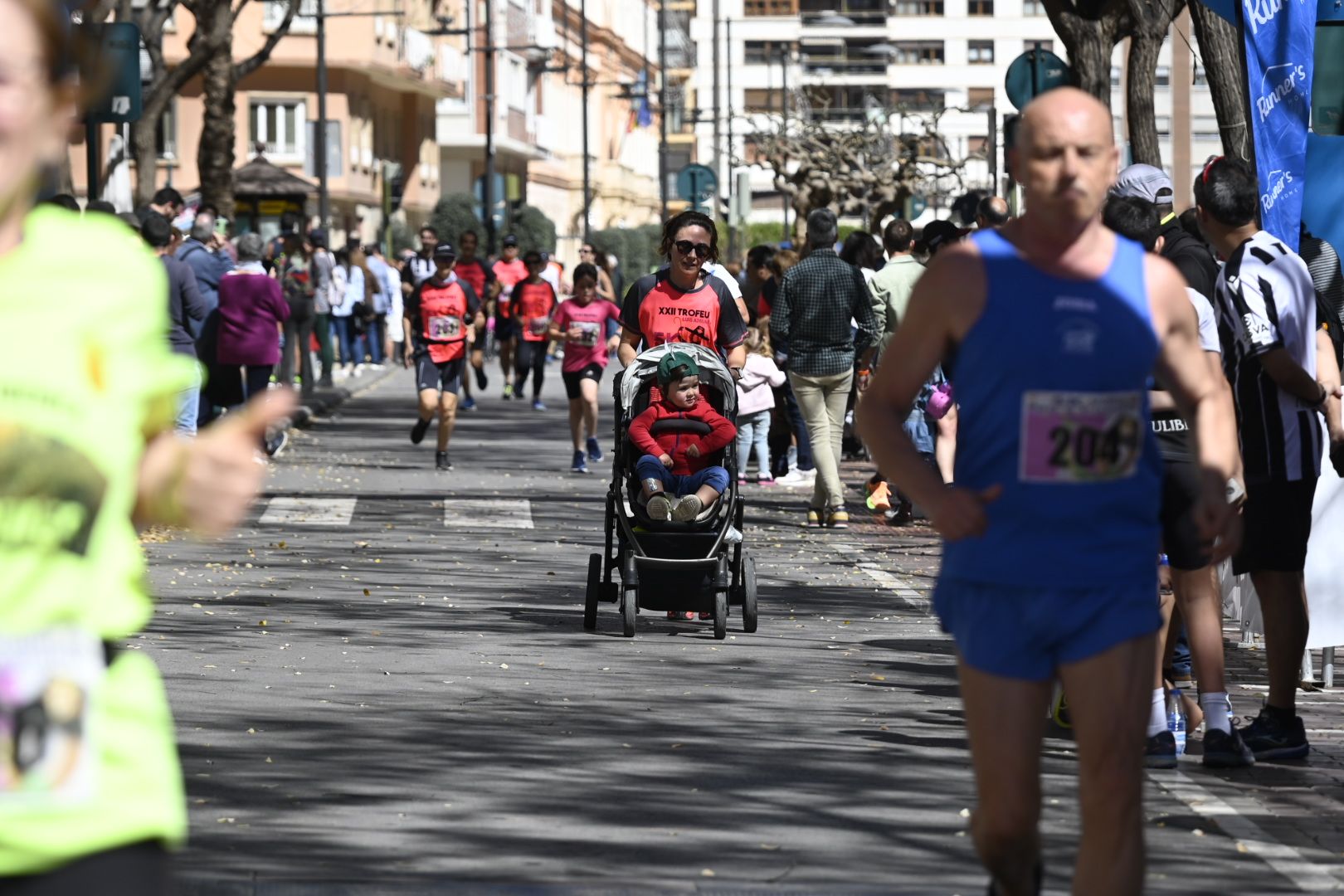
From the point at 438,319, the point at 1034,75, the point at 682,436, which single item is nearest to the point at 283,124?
the point at 438,319

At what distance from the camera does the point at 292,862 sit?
6691 millimetres

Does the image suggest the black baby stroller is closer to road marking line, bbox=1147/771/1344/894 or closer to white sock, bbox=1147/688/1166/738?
white sock, bbox=1147/688/1166/738

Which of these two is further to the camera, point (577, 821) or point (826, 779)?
point (826, 779)

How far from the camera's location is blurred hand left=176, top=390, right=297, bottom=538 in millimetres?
3066

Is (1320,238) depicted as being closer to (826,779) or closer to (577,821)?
(826,779)

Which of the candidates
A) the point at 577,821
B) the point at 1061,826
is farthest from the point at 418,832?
the point at 1061,826

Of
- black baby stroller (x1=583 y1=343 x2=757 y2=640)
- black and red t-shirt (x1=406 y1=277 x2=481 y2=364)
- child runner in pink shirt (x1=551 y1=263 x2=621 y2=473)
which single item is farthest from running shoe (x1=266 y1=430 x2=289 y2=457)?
black baby stroller (x1=583 y1=343 x2=757 y2=640)

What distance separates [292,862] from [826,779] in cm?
199

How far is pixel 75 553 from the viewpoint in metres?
3.04

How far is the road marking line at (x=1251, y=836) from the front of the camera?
262 inches

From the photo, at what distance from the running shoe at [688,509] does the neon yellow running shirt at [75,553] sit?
8.59m

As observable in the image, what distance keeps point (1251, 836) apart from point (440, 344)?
15.6 m

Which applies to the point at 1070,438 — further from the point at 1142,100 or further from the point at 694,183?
the point at 694,183

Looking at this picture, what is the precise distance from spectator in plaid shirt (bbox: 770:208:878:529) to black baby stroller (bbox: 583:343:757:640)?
212 inches
